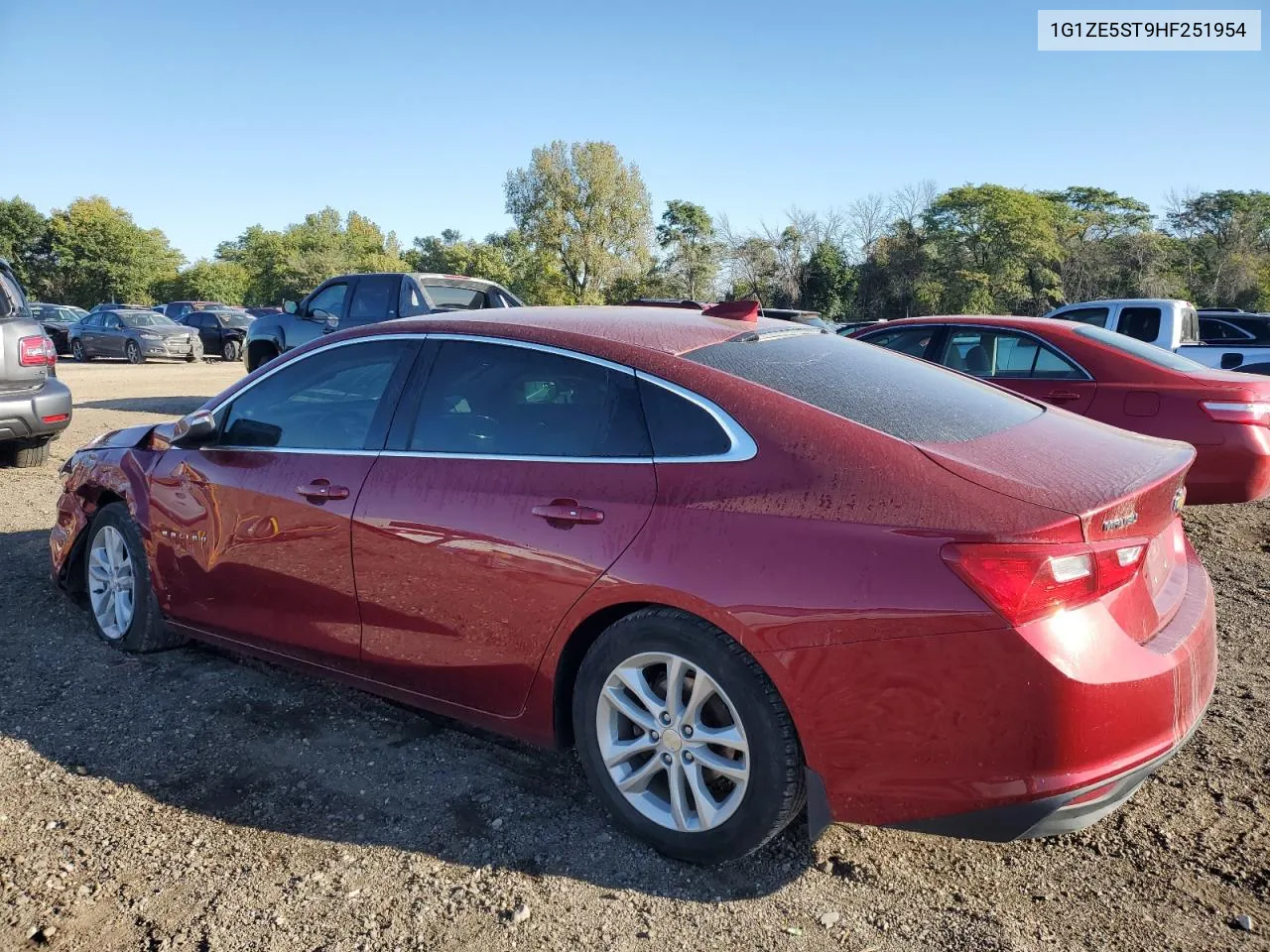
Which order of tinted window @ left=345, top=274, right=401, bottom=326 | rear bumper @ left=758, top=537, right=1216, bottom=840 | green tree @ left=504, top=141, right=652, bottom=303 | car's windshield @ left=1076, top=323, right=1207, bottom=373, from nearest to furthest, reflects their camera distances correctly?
rear bumper @ left=758, top=537, right=1216, bottom=840 → car's windshield @ left=1076, top=323, right=1207, bottom=373 → tinted window @ left=345, top=274, right=401, bottom=326 → green tree @ left=504, top=141, right=652, bottom=303

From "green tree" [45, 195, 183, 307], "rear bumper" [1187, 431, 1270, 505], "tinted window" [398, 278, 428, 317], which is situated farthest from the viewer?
"green tree" [45, 195, 183, 307]

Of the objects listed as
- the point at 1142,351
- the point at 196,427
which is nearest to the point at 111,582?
the point at 196,427

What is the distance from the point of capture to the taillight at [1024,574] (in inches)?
86.4

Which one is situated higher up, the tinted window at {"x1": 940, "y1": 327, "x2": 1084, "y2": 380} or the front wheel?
the tinted window at {"x1": 940, "y1": 327, "x2": 1084, "y2": 380}

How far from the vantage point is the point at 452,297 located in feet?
37.0

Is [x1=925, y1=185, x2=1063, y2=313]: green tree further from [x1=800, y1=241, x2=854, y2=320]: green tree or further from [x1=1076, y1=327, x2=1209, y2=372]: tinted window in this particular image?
[x1=1076, y1=327, x2=1209, y2=372]: tinted window

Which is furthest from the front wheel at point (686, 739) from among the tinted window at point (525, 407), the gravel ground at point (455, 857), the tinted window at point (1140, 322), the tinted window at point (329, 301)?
the tinted window at point (329, 301)

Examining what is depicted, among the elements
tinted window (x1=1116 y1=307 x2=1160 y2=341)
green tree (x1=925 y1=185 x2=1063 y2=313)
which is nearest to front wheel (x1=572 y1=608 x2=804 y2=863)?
tinted window (x1=1116 y1=307 x2=1160 y2=341)

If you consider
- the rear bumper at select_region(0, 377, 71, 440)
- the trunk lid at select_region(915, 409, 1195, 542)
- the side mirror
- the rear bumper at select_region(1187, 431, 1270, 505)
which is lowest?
the rear bumper at select_region(1187, 431, 1270, 505)

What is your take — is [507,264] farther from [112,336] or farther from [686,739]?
[686,739]

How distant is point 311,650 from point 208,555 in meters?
0.71

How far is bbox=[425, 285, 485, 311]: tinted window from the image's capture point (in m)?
11.0

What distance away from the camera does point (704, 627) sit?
2.53 m

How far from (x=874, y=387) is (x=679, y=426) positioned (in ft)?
2.31
